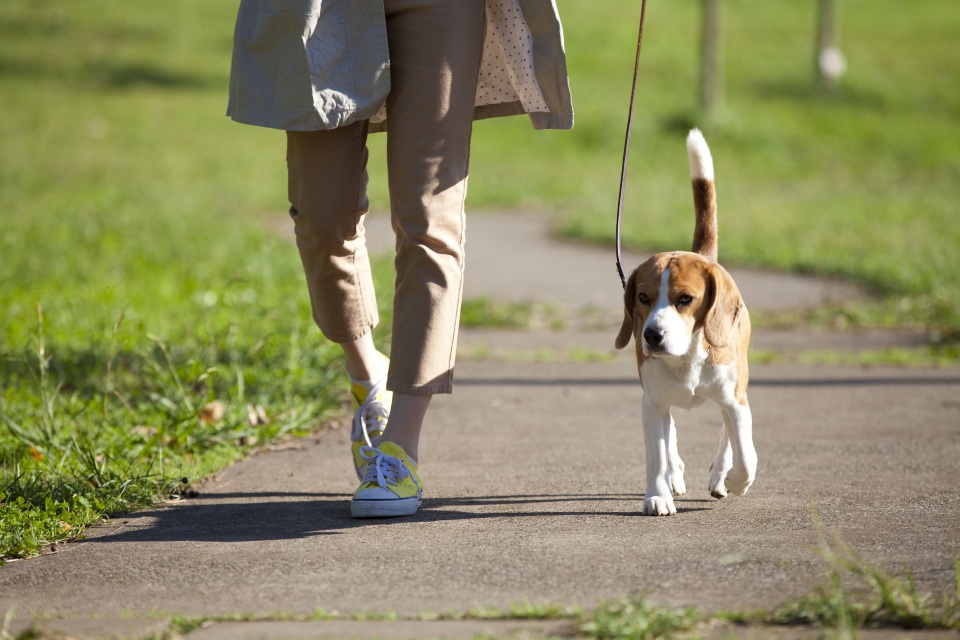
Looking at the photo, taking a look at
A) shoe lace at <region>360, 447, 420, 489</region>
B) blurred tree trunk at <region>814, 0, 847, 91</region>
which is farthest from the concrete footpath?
blurred tree trunk at <region>814, 0, 847, 91</region>

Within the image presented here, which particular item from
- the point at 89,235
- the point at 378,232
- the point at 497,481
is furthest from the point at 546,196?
the point at 497,481

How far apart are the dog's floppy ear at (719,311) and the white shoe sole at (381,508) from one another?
36.8 inches

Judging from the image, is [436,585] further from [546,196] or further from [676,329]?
[546,196]

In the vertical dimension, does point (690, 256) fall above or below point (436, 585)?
above

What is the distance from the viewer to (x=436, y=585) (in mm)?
2482

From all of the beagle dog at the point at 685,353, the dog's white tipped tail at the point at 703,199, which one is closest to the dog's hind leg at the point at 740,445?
the beagle dog at the point at 685,353

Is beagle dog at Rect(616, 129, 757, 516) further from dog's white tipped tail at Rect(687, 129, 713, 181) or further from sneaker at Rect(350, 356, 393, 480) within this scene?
sneaker at Rect(350, 356, 393, 480)

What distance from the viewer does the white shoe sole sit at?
3074mm

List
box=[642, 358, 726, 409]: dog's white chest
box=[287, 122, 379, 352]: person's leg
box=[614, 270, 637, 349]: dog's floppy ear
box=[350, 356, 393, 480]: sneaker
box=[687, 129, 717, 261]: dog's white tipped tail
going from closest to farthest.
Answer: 1. box=[642, 358, 726, 409]: dog's white chest
2. box=[614, 270, 637, 349]: dog's floppy ear
3. box=[287, 122, 379, 352]: person's leg
4. box=[687, 129, 717, 261]: dog's white tipped tail
5. box=[350, 356, 393, 480]: sneaker

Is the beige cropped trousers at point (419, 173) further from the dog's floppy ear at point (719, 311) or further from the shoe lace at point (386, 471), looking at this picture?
the dog's floppy ear at point (719, 311)

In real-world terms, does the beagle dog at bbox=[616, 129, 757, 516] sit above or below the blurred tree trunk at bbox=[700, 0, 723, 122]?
below

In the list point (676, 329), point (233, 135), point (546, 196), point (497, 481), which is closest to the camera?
point (676, 329)

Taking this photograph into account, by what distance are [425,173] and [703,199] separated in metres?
0.87

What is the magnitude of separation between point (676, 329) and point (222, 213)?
337 inches
